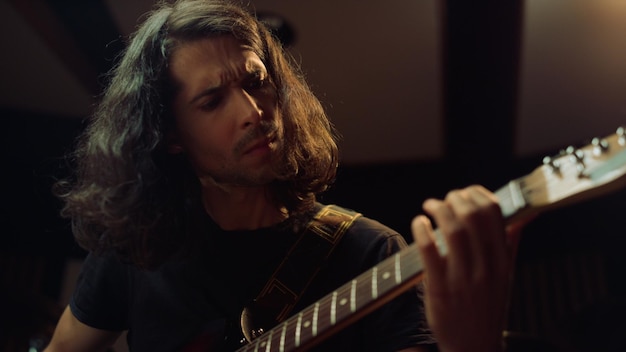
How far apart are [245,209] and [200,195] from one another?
0.44 feet

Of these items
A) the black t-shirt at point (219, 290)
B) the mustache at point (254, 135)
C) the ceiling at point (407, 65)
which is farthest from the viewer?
the ceiling at point (407, 65)

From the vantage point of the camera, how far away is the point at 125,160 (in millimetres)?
1505

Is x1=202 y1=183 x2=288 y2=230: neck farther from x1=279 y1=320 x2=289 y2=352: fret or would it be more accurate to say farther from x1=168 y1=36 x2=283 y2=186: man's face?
x1=279 y1=320 x2=289 y2=352: fret

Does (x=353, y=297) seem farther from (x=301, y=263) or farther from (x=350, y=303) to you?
(x=301, y=263)

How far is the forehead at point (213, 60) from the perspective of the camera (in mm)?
1402

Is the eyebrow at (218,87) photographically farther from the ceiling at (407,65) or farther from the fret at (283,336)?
the ceiling at (407,65)

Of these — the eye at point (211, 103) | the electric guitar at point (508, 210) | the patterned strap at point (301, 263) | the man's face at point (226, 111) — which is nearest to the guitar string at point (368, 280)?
the electric guitar at point (508, 210)

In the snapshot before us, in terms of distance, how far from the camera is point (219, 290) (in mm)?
1364

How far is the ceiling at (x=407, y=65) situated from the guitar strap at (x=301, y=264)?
1.55 meters

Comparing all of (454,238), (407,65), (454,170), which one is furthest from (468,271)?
(454,170)

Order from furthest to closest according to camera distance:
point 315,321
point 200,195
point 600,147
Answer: point 200,195 < point 315,321 < point 600,147

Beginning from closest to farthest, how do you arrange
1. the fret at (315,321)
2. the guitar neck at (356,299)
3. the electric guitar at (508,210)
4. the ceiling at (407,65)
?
the electric guitar at (508,210) → the guitar neck at (356,299) → the fret at (315,321) → the ceiling at (407,65)

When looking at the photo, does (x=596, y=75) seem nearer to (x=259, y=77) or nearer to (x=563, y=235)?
(x=563, y=235)

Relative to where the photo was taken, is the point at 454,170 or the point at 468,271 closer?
the point at 468,271
